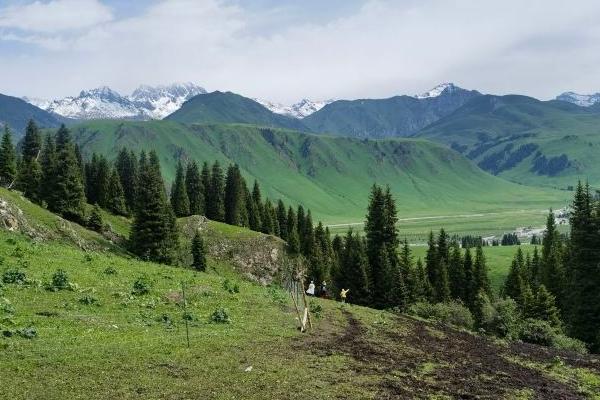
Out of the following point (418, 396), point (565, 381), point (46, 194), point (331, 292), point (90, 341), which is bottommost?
point (331, 292)

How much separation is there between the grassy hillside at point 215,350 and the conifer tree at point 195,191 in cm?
9959

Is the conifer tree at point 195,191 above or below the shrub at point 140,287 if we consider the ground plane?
above

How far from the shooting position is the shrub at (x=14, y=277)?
101 ft

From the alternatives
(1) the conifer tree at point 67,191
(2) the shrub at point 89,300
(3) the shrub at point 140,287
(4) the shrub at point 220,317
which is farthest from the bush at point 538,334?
(1) the conifer tree at point 67,191

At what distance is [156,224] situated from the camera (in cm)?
8056

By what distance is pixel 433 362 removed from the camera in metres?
28.0

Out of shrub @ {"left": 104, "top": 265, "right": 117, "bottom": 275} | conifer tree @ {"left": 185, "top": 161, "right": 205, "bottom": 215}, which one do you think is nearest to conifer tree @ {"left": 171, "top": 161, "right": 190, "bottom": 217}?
conifer tree @ {"left": 185, "top": 161, "right": 205, "bottom": 215}

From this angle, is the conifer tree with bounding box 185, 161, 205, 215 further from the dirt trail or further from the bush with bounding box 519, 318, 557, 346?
the dirt trail

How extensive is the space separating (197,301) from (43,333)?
1188 centimetres

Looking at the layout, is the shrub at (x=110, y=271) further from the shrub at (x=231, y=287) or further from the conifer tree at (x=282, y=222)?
the conifer tree at (x=282, y=222)

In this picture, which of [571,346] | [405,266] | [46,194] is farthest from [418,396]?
[46,194]

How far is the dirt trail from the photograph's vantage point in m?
23.1

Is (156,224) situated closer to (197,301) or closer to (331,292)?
(331,292)

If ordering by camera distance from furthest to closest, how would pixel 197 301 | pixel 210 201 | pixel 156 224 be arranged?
pixel 210 201 → pixel 156 224 → pixel 197 301
